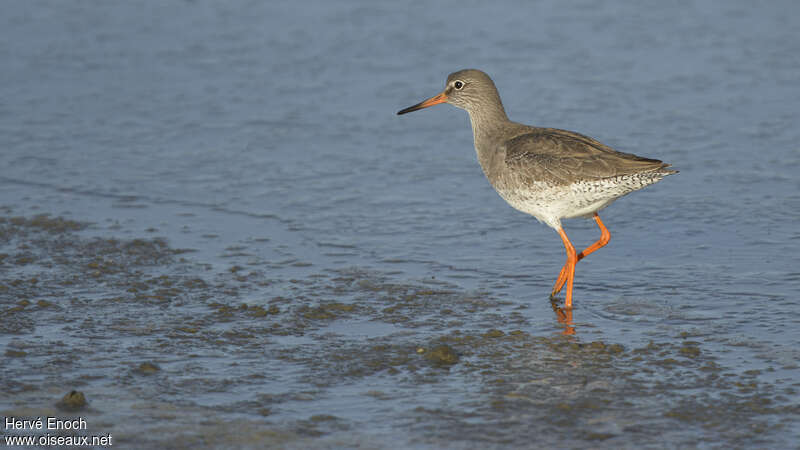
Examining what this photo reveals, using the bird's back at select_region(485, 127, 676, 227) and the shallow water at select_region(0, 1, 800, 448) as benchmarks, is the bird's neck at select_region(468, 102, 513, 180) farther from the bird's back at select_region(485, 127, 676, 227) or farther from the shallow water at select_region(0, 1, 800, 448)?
the shallow water at select_region(0, 1, 800, 448)

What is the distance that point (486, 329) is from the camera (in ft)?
22.0

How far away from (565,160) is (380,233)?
1.97 meters

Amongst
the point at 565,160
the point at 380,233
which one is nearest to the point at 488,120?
the point at 565,160

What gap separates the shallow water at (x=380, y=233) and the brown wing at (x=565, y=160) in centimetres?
87

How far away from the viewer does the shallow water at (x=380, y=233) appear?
18.1ft

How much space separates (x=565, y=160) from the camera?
7.41 m

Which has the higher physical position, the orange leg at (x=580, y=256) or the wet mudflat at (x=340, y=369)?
the orange leg at (x=580, y=256)

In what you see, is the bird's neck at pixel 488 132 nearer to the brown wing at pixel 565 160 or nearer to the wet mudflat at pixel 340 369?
the brown wing at pixel 565 160

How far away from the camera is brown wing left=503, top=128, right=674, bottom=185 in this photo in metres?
7.17

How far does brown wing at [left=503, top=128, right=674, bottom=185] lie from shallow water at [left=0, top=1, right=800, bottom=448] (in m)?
0.87

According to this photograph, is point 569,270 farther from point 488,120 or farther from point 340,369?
point 340,369

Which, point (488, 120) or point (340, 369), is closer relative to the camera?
point (340, 369)

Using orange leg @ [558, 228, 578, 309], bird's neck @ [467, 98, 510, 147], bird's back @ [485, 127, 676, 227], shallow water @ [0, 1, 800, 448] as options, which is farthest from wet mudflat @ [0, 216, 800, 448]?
bird's neck @ [467, 98, 510, 147]

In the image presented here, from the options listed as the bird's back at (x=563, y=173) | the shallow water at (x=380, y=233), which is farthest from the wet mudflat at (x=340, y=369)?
the bird's back at (x=563, y=173)
